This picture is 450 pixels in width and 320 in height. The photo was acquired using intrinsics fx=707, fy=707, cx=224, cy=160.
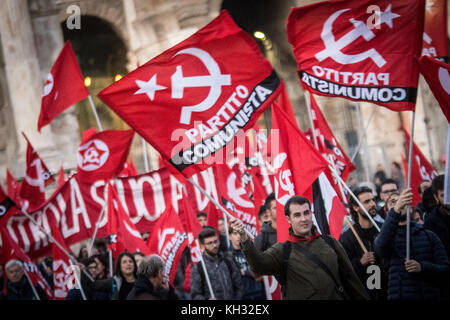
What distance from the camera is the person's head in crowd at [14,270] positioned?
9.11 metres

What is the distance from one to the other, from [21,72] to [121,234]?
399 inches

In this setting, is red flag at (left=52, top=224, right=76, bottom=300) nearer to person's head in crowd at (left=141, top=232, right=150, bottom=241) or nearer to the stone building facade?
person's head in crowd at (left=141, top=232, right=150, bottom=241)

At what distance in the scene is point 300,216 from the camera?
5.09 metres

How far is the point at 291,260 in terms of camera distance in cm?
498

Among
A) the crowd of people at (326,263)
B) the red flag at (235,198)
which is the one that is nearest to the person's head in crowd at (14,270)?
the crowd of people at (326,263)

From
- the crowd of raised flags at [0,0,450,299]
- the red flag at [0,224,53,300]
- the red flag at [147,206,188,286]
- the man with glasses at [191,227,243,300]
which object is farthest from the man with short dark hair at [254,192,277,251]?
the red flag at [0,224,53,300]

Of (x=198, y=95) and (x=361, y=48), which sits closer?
(x=198, y=95)

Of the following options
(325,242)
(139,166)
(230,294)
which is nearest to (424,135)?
(139,166)

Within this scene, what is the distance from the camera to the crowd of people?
16.3 ft

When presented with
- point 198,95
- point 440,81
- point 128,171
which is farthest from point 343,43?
point 128,171

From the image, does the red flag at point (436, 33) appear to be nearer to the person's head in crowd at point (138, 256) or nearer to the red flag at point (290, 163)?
the red flag at point (290, 163)

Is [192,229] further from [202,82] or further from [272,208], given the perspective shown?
[202,82]

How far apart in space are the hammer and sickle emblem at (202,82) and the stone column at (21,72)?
1135cm
